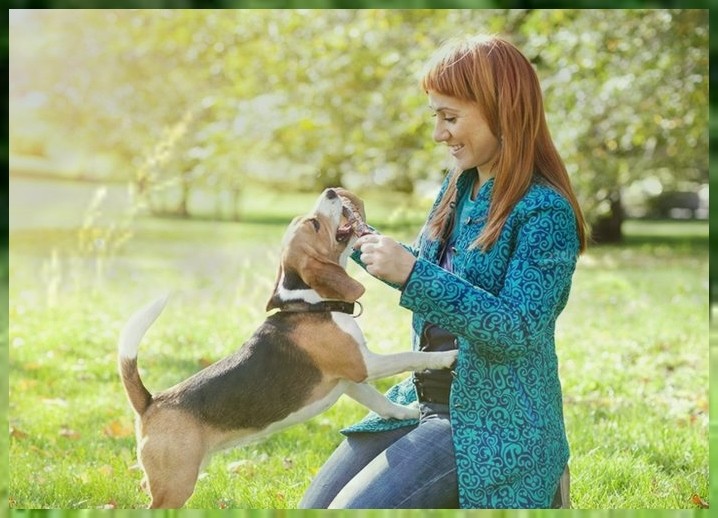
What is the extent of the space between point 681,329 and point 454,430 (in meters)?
4.76

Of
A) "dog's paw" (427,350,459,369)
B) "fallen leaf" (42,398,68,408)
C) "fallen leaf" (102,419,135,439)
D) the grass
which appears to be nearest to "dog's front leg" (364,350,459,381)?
"dog's paw" (427,350,459,369)

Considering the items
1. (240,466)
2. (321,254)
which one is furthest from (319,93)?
(321,254)

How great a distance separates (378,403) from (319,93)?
9.64 metres

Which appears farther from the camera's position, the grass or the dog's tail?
the grass

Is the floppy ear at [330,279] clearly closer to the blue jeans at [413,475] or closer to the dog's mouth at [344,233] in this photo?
the dog's mouth at [344,233]

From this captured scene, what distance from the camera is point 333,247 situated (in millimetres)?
2904

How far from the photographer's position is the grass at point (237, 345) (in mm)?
3752

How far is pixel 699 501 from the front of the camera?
3652 mm

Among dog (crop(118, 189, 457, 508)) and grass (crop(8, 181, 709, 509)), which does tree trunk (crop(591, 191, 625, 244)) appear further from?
dog (crop(118, 189, 457, 508))

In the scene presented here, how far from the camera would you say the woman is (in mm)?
2527

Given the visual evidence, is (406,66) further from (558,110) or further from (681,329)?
(681,329)

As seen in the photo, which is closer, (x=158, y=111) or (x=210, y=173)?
(x=210, y=173)

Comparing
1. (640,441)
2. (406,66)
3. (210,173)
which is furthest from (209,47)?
(640,441)

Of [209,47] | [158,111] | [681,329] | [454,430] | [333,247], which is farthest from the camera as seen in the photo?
[158,111]
